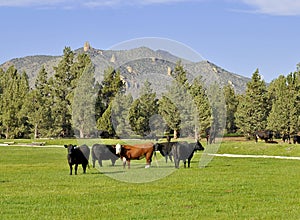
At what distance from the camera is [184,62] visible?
25.3 meters

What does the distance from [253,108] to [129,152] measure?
50.3m

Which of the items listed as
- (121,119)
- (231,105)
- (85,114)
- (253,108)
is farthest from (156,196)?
(231,105)

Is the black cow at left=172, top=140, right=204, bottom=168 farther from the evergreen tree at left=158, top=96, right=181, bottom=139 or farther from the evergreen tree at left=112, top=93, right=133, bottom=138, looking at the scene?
the evergreen tree at left=112, top=93, right=133, bottom=138

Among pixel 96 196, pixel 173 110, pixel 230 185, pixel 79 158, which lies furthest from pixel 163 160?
pixel 96 196

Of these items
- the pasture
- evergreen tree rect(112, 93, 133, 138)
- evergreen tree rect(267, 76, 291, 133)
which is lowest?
the pasture

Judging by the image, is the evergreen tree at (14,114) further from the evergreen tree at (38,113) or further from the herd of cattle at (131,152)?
the herd of cattle at (131,152)

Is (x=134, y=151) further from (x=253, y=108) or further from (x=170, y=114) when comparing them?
(x=253, y=108)

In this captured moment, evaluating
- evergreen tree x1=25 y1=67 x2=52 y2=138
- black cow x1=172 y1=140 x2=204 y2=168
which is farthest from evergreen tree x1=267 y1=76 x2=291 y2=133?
black cow x1=172 y1=140 x2=204 y2=168

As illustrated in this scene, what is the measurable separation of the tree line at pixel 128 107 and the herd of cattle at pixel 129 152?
940 mm

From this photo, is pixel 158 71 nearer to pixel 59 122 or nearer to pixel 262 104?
pixel 262 104

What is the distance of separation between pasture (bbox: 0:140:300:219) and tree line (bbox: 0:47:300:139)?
4.78 meters

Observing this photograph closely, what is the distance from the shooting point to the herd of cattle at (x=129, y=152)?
1054 inches

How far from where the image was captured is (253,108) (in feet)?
248

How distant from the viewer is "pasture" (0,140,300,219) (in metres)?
14.4
